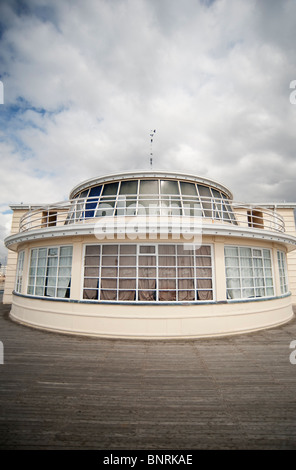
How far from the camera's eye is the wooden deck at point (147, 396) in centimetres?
347

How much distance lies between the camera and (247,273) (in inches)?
A: 391

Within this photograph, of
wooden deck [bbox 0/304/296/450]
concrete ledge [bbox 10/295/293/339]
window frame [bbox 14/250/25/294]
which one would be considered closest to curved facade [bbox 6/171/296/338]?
concrete ledge [bbox 10/295/293/339]

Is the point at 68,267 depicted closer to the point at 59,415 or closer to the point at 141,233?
the point at 141,233

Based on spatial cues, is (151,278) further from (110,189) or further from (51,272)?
(110,189)

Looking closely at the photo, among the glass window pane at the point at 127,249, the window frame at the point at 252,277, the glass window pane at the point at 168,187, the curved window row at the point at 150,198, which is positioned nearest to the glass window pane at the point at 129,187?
the curved window row at the point at 150,198

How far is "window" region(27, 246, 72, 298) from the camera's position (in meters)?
9.62

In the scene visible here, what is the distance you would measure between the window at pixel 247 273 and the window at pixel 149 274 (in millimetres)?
992

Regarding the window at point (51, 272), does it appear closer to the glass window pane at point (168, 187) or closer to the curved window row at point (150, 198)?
the curved window row at point (150, 198)

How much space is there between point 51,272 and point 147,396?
703 centimetres

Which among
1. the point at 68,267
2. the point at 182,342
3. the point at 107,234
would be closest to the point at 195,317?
the point at 182,342

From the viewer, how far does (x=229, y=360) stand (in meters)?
6.54

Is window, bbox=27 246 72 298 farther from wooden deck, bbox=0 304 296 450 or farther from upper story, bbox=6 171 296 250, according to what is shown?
wooden deck, bbox=0 304 296 450
